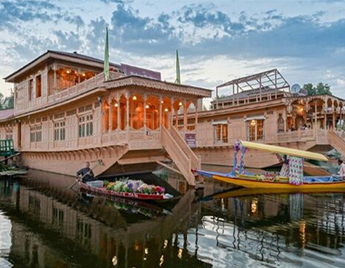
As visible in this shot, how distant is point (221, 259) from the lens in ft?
24.7

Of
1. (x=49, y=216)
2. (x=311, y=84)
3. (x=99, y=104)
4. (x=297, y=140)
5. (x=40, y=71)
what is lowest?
(x=49, y=216)

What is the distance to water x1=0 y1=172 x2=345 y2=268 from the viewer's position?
7633 millimetres

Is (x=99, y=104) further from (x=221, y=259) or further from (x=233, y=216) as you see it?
(x=221, y=259)

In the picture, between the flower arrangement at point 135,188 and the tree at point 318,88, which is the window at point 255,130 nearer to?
the flower arrangement at point 135,188

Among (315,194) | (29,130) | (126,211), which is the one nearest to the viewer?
(126,211)

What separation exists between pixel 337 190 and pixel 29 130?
84.5 ft

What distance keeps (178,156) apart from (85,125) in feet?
24.6

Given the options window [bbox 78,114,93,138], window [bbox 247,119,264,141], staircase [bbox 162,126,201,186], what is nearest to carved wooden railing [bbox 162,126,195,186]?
staircase [bbox 162,126,201,186]

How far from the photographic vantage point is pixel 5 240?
9141 millimetres

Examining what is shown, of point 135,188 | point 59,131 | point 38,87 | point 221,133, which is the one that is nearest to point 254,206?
point 135,188

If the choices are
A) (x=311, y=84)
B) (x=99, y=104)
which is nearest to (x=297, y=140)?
(x=99, y=104)

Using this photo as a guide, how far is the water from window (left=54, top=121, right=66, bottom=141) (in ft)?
28.0

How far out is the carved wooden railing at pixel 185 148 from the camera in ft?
58.9

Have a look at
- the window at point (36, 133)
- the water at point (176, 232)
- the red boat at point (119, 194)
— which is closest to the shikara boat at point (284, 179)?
the water at point (176, 232)
